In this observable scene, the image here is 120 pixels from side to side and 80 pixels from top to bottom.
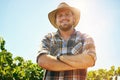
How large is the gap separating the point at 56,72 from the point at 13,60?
2346 centimetres

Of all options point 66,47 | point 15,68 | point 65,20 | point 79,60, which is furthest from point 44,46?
point 15,68

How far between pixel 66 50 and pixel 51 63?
31 centimetres

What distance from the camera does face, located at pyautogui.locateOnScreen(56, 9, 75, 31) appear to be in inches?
143

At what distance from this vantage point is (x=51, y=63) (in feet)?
11.0

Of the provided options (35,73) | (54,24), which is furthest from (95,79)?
(54,24)

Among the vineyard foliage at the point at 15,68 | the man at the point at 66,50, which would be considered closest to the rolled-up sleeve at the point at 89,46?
the man at the point at 66,50

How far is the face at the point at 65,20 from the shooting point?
11.9ft

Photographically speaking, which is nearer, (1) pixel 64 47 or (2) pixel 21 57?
(1) pixel 64 47

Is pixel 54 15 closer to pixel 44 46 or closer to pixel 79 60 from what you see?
pixel 44 46

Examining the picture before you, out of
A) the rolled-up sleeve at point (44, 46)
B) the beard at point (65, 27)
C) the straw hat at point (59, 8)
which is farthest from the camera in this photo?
the straw hat at point (59, 8)

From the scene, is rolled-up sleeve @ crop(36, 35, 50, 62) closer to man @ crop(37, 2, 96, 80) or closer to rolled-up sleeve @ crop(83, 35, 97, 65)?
man @ crop(37, 2, 96, 80)

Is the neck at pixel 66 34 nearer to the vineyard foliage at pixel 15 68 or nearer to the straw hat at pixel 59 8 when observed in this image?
the straw hat at pixel 59 8

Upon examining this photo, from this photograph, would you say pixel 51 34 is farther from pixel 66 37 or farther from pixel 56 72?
pixel 56 72

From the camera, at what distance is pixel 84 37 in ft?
11.8
